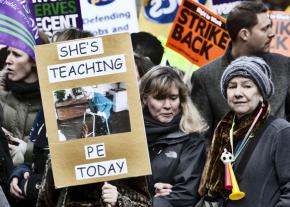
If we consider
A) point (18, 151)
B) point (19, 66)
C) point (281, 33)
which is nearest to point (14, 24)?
point (19, 66)

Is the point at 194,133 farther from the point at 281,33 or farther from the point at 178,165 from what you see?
the point at 281,33

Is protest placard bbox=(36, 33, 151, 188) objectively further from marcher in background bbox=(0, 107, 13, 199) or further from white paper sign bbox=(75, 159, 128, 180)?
marcher in background bbox=(0, 107, 13, 199)

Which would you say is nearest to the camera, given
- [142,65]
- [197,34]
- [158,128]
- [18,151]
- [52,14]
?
[158,128]

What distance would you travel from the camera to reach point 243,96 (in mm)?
5090

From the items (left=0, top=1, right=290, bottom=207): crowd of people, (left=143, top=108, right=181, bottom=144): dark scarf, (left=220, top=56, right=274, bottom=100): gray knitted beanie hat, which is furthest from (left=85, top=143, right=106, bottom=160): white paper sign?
(left=220, top=56, right=274, bottom=100): gray knitted beanie hat

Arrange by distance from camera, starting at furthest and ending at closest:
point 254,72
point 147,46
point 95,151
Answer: point 147,46, point 254,72, point 95,151

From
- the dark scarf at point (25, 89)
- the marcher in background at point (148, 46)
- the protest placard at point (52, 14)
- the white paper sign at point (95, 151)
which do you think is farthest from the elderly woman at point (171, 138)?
the protest placard at point (52, 14)

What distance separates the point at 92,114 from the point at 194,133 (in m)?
0.87

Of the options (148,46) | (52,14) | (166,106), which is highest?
(52,14)

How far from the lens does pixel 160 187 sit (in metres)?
5.34

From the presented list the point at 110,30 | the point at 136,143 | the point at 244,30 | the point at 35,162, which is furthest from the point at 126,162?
the point at 110,30

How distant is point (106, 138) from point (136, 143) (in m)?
0.18

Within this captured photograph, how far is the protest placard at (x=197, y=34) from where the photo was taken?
22.1ft

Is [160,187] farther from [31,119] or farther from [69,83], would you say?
[31,119]
